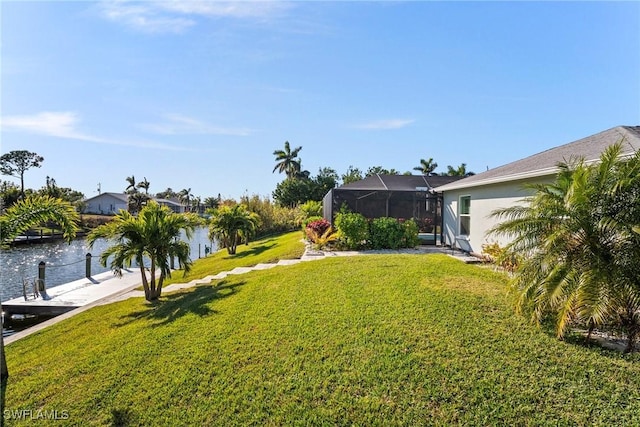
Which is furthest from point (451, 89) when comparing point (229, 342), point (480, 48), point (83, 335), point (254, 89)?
point (83, 335)

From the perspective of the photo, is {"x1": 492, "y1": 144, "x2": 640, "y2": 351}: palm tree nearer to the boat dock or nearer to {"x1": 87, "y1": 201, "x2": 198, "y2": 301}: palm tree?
{"x1": 87, "y1": 201, "x2": 198, "y2": 301}: palm tree

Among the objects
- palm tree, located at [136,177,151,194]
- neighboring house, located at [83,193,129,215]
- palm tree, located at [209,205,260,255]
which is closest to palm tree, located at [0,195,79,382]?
palm tree, located at [209,205,260,255]

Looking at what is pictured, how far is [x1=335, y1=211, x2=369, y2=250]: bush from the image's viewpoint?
40.5ft

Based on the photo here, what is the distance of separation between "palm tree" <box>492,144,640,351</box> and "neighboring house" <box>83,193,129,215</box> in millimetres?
72165

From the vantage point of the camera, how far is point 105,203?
6538 cm

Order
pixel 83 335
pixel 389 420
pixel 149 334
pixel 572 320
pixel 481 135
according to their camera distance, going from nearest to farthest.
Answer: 1. pixel 389 420
2. pixel 572 320
3. pixel 149 334
4. pixel 83 335
5. pixel 481 135

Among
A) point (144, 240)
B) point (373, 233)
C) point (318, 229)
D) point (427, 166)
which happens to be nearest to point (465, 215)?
point (373, 233)

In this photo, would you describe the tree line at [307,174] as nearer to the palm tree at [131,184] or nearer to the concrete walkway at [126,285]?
the concrete walkway at [126,285]

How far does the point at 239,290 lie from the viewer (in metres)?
7.71

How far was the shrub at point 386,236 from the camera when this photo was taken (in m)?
12.5

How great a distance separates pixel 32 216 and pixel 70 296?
7.56 meters

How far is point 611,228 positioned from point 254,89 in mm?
11065

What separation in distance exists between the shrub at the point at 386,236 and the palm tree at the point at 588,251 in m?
7.57

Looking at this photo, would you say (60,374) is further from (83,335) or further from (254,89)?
(254,89)
